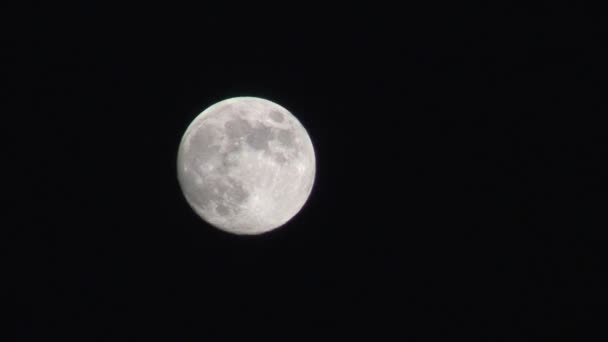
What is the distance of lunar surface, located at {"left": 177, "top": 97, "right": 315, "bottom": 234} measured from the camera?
6.25 m

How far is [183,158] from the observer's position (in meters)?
6.67

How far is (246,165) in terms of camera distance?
20.3 feet

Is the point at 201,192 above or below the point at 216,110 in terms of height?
below

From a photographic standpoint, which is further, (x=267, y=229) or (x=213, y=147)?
(x=267, y=229)

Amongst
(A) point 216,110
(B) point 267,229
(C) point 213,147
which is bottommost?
(B) point 267,229

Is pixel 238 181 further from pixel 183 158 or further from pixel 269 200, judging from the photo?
pixel 183 158

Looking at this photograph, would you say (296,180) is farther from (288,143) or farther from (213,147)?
(213,147)

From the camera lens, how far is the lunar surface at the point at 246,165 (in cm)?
625

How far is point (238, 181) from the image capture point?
625cm

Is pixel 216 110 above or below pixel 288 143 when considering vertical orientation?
above

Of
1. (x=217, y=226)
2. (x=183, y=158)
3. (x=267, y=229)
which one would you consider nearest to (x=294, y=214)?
(x=267, y=229)

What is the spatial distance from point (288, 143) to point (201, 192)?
1.10 m

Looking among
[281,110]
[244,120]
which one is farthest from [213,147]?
[281,110]

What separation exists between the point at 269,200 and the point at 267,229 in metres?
0.50
